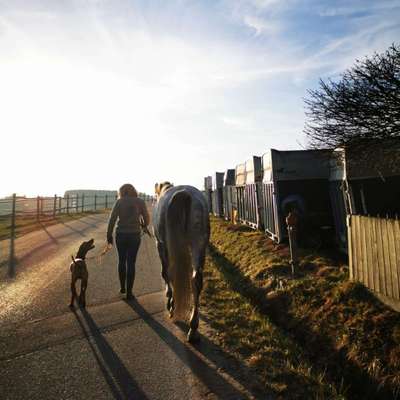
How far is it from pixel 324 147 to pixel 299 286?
4109 mm

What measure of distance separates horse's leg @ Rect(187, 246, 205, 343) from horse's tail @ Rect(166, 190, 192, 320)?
18 centimetres

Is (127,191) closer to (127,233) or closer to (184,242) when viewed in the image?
(127,233)

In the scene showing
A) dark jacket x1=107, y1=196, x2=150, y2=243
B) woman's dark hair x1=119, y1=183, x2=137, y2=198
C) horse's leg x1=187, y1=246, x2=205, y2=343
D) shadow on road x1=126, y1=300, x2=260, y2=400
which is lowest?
shadow on road x1=126, y1=300, x2=260, y2=400

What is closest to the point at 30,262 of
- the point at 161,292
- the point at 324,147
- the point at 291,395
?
the point at 161,292

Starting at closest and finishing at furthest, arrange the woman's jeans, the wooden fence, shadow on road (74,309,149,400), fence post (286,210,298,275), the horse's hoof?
shadow on road (74,309,149,400)
the horse's hoof
the wooden fence
the woman's jeans
fence post (286,210,298,275)

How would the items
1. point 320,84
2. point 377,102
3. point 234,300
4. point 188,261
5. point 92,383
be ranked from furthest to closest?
point 320,84, point 377,102, point 234,300, point 188,261, point 92,383

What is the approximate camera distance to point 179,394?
2.84 metres

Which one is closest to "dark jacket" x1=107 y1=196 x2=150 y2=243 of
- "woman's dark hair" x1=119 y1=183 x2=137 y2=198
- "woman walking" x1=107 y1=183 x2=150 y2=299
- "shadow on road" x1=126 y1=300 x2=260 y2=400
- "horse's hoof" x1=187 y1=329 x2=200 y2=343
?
"woman walking" x1=107 y1=183 x2=150 y2=299

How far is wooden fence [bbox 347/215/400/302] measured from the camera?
4273 mm

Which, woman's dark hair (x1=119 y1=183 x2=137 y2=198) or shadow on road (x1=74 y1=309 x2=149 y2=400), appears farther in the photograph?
woman's dark hair (x1=119 y1=183 x2=137 y2=198)

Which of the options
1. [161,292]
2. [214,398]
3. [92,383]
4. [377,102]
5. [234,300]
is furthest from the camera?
[377,102]

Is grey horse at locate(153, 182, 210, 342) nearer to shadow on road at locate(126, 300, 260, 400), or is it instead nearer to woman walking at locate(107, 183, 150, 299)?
shadow on road at locate(126, 300, 260, 400)

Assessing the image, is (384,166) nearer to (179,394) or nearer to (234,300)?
(234,300)

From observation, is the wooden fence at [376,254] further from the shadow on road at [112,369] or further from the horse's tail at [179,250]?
the shadow on road at [112,369]
